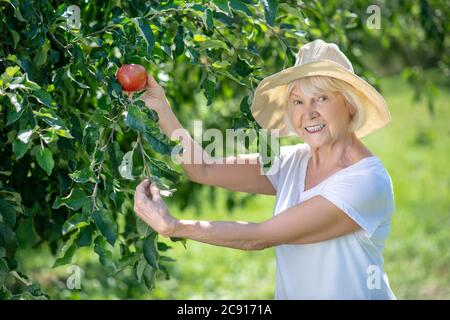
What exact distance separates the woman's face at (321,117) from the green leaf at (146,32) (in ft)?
1.49

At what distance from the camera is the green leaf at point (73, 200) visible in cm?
210

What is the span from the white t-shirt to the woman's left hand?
41 centimetres

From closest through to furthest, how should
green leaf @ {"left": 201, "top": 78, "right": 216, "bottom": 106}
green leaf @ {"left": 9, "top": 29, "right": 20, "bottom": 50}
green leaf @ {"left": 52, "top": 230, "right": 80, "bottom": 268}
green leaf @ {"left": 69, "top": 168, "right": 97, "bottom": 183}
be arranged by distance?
green leaf @ {"left": 69, "top": 168, "right": 97, "bottom": 183}
green leaf @ {"left": 52, "top": 230, "right": 80, "bottom": 268}
green leaf @ {"left": 9, "top": 29, "right": 20, "bottom": 50}
green leaf @ {"left": 201, "top": 78, "right": 216, "bottom": 106}

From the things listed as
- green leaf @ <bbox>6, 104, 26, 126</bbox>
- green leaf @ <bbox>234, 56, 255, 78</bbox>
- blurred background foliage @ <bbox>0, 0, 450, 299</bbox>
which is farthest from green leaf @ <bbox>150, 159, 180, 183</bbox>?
green leaf @ <bbox>234, 56, 255, 78</bbox>

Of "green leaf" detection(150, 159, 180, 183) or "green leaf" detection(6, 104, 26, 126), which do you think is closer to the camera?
"green leaf" detection(6, 104, 26, 126)

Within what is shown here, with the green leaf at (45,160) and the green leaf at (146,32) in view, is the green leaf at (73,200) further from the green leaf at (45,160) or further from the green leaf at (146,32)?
the green leaf at (146,32)

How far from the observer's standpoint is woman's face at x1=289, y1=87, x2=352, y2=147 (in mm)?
2311

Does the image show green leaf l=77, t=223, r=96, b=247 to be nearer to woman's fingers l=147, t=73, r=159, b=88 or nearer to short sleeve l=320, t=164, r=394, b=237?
woman's fingers l=147, t=73, r=159, b=88

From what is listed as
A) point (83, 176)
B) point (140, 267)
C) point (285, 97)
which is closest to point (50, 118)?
point (83, 176)

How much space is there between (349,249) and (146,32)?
75 centimetres
